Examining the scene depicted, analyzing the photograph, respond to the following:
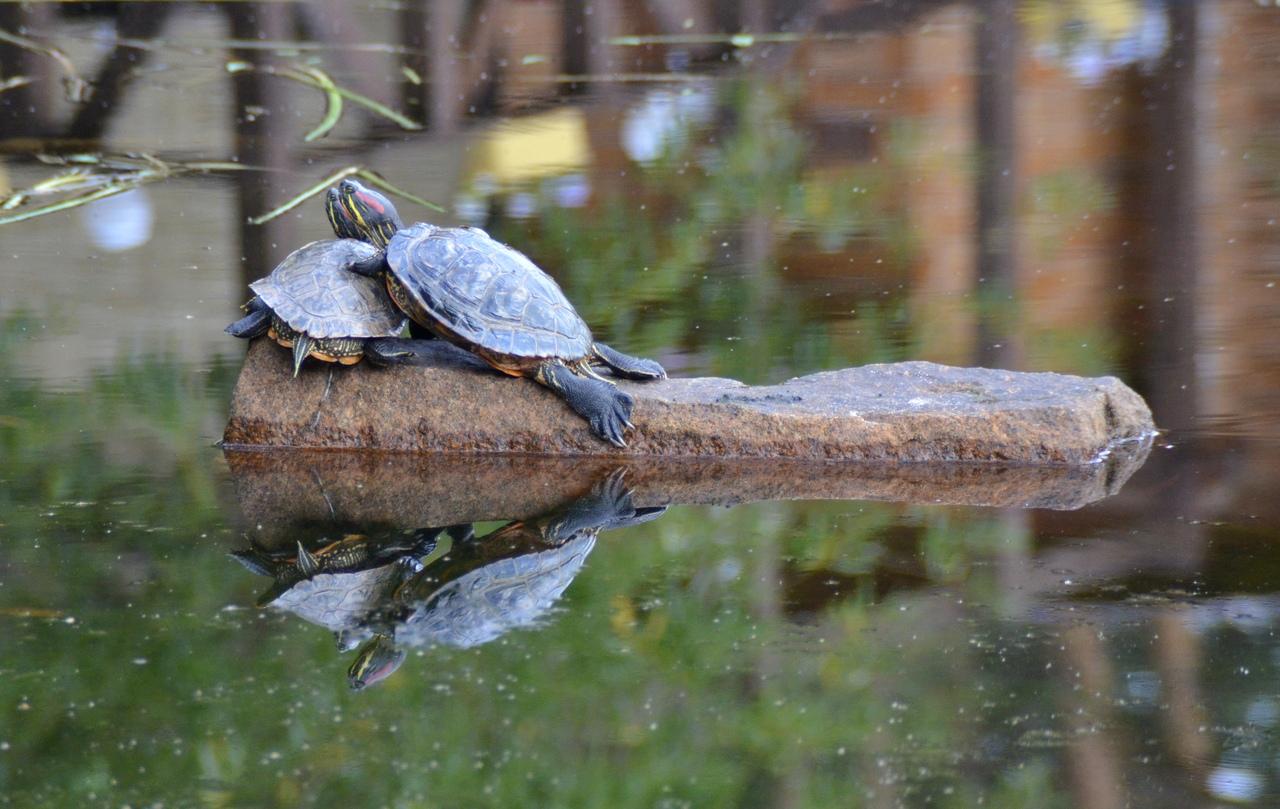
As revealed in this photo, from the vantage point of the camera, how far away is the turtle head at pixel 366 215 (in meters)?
4.54

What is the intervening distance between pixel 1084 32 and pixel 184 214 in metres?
6.48

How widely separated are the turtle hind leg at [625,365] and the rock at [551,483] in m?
0.32

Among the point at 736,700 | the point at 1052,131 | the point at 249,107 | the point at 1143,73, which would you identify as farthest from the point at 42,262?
the point at 1143,73

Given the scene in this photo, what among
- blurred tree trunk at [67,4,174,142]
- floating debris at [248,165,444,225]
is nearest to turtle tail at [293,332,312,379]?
floating debris at [248,165,444,225]

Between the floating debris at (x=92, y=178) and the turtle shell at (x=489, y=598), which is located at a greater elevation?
the turtle shell at (x=489, y=598)

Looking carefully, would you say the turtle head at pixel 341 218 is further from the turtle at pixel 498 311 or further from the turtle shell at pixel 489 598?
the turtle shell at pixel 489 598

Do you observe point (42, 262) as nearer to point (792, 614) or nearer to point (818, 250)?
point (818, 250)

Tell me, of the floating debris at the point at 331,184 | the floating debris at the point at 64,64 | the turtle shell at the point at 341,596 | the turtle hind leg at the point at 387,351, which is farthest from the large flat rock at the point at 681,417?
the floating debris at the point at 64,64

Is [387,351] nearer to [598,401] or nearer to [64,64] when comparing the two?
[598,401]

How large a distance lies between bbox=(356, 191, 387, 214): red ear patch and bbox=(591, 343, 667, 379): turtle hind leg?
0.77m

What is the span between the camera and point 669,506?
383 cm

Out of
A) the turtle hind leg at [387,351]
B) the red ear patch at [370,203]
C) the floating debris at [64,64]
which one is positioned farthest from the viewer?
the floating debris at [64,64]

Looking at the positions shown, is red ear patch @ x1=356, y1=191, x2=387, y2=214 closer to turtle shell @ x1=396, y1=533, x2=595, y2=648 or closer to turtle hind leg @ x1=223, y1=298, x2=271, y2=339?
turtle hind leg @ x1=223, y1=298, x2=271, y2=339

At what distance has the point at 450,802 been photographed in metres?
2.40
